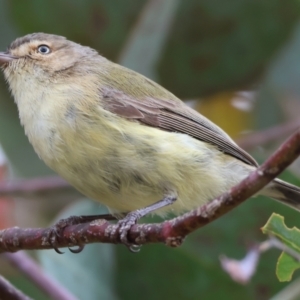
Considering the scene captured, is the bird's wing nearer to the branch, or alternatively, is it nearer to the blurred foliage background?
the blurred foliage background

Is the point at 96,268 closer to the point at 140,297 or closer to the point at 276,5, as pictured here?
the point at 140,297

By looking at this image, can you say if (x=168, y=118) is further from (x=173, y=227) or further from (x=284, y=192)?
(x=173, y=227)

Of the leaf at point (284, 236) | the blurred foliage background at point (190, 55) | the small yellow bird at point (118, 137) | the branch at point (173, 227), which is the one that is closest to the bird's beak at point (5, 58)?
the small yellow bird at point (118, 137)

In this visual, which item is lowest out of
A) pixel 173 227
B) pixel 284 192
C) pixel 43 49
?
pixel 284 192

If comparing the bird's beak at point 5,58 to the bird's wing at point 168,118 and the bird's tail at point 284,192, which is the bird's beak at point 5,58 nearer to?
the bird's wing at point 168,118

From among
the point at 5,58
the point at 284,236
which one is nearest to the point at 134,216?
the point at 284,236

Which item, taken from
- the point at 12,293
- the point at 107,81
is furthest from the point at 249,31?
the point at 12,293
